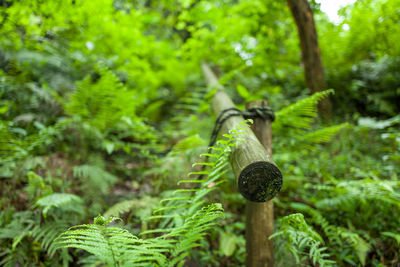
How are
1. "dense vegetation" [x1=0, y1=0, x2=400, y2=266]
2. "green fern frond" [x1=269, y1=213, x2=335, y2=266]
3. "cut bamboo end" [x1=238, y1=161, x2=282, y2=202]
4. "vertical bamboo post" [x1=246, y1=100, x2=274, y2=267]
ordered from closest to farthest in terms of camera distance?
1. "cut bamboo end" [x1=238, y1=161, x2=282, y2=202]
2. "green fern frond" [x1=269, y1=213, x2=335, y2=266]
3. "vertical bamboo post" [x1=246, y1=100, x2=274, y2=267]
4. "dense vegetation" [x1=0, y1=0, x2=400, y2=266]

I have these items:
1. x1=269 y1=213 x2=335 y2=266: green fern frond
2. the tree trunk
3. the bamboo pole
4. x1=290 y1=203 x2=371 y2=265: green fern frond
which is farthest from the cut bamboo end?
the tree trunk

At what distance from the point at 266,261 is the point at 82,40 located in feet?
12.2

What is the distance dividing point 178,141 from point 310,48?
7.65 ft

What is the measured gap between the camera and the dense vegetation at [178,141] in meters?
1.39

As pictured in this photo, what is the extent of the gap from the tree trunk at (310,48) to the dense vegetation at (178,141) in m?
0.34

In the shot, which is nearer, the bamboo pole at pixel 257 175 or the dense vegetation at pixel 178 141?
the bamboo pole at pixel 257 175

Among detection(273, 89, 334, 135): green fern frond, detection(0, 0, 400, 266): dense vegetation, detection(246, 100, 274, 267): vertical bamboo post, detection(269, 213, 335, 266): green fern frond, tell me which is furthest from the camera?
detection(273, 89, 334, 135): green fern frond

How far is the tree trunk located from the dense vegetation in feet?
1.12

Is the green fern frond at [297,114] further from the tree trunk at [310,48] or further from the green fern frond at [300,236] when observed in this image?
the tree trunk at [310,48]

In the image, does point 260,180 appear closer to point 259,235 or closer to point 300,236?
point 259,235

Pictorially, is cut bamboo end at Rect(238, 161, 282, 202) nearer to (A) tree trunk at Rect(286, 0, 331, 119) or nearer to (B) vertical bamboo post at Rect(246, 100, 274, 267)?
(B) vertical bamboo post at Rect(246, 100, 274, 267)

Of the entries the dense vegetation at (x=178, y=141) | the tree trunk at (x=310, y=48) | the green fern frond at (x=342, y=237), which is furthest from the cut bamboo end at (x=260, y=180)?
the tree trunk at (x=310, y=48)

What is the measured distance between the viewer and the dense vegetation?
1.39 m

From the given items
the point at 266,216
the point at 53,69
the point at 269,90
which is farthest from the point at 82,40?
the point at 266,216
